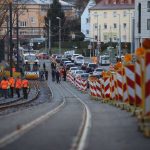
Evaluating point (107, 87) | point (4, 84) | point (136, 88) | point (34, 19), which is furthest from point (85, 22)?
point (136, 88)

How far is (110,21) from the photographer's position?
158750 mm

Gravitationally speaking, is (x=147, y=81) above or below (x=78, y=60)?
above

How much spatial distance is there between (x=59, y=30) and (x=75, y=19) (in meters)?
31.7

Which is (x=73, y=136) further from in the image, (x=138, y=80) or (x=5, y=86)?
(x=5, y=86)

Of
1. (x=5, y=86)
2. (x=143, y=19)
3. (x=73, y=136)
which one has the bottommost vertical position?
(x=5, y=86)

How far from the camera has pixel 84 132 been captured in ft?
47.7

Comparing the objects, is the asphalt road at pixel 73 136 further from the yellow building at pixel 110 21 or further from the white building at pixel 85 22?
the white building at pixel 85 22

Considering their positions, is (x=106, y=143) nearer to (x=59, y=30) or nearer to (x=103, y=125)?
(x=103, y=125)

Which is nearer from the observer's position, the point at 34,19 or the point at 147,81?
the point at 147,81

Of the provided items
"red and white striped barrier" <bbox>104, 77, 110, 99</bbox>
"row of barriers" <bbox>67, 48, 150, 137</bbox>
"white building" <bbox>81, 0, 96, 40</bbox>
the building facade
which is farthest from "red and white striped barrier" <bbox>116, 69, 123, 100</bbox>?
the building facade

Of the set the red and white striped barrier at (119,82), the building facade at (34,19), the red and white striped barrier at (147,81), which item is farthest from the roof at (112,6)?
the red and white striped barrier at (147,81)

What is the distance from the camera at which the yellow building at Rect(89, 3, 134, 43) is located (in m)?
154

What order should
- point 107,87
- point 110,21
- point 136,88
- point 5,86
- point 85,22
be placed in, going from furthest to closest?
1. point 85,22
2. point 110,21
3. point 5,86
4. point 107,87
5. point 136,88

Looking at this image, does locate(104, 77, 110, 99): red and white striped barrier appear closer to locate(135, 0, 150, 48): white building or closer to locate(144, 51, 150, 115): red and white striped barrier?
locate(144, 51, 150, 115): red and white striped barrier
